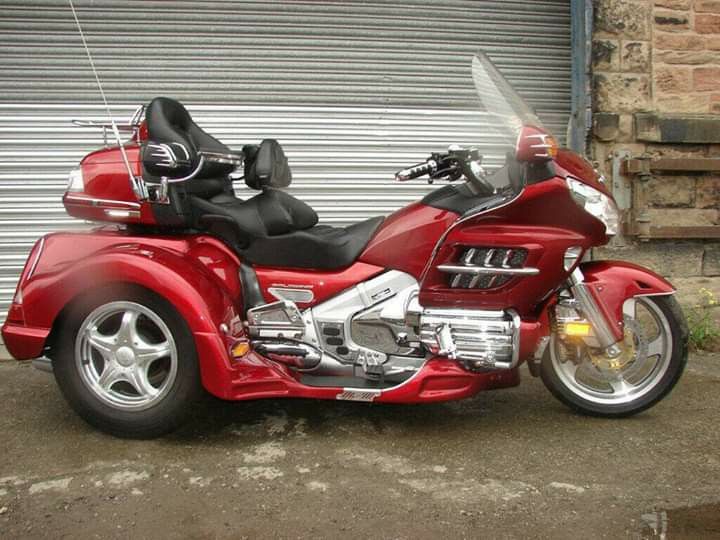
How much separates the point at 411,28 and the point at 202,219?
2.97m

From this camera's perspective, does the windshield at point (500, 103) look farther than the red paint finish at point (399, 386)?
Yes

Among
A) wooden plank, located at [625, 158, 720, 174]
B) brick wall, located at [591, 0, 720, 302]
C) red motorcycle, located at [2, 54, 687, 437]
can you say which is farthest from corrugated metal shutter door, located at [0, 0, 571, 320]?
red motorcycle, located at [2, 54, 687, 437]

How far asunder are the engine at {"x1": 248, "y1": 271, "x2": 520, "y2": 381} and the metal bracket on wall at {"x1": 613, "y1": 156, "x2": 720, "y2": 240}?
2.77 m

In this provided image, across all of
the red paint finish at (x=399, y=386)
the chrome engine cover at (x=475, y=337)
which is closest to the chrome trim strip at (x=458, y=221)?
the chrome engine cover at (x=475, y=337)

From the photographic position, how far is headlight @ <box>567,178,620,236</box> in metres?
3.36

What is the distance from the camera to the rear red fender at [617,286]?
3557mm

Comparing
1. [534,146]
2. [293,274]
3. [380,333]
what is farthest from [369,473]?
[534,146]

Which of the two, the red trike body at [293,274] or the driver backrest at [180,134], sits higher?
the driver backrest at [180,134]

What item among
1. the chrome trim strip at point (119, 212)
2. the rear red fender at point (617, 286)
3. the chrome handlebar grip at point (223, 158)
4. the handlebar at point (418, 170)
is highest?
the chrome handlebar grip at point (223, 158)

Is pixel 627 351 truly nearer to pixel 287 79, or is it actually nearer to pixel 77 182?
pixel 77 182

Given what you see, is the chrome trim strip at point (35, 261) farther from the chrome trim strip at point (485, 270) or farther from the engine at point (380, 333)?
the chrome trim strip at point (485, 270)

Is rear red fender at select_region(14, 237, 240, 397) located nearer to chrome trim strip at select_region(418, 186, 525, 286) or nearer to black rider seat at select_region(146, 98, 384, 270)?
black rider seat at select_region(146, 98, 384, 270)

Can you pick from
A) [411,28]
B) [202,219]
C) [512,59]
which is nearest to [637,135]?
[512,59]

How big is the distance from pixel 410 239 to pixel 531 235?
1.86ft
